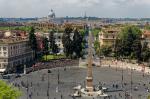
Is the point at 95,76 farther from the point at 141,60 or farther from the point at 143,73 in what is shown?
the point at 141,60

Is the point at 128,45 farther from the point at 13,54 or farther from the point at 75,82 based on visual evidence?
the point at 75,82

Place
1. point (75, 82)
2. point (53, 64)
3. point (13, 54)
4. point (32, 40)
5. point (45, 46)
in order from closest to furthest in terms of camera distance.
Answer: point (75, 82)
point (53, 64)
point (13, 54)
point (32, 40)
point (45, 46)

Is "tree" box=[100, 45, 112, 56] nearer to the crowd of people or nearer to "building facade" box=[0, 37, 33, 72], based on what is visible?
the crowd of people

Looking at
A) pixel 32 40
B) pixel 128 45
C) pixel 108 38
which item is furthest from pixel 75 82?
pixel 108 38

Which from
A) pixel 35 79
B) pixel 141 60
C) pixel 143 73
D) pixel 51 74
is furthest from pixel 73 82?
pixel 141 60

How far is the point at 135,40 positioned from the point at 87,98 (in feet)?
167

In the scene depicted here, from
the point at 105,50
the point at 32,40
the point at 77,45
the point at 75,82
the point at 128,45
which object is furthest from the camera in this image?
the point at 105,50

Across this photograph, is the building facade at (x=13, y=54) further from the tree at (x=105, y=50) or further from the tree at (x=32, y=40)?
the tree at (x=105, y=50)

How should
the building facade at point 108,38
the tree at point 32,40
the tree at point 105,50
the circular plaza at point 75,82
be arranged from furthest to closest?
the building facade at point 108,38 → the tree at point 105,50 → the tree at point 32,40 → the circular plaza at point 75,82

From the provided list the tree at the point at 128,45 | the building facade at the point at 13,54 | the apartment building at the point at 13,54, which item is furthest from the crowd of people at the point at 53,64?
the tree at the point at 128,45

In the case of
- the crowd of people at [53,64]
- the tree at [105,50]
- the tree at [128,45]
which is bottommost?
the crowd of people at [53,64]

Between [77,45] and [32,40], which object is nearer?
[32,40]

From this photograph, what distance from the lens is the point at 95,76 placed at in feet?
305

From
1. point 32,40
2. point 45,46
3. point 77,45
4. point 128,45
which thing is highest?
point 32,40
